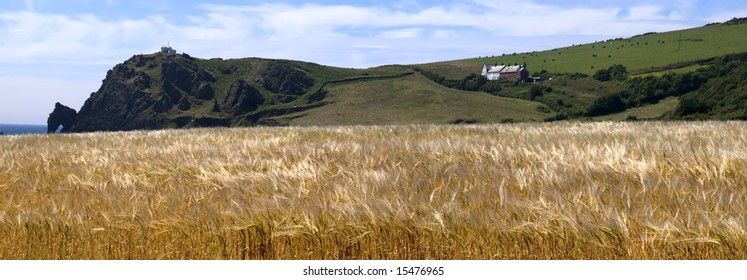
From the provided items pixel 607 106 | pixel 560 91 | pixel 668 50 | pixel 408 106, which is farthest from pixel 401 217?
pixel 668 50

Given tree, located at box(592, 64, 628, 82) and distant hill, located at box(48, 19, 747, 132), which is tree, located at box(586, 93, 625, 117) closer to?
distant hill, located at box(48, 19, 747, 132)

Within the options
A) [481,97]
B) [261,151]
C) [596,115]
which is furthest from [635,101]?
[261,151]

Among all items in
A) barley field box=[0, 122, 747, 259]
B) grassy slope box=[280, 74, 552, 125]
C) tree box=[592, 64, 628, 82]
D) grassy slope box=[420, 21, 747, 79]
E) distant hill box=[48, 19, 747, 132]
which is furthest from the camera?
tree box=[592, 64, 628, 82]

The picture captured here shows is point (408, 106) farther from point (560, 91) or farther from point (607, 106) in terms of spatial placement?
point (607, 106)

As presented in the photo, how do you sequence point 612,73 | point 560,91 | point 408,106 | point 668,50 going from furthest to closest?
1. point 668,50
2. point 612,73
3. point 560,91
4. point 408,106

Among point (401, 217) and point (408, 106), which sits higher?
point (401, 217)

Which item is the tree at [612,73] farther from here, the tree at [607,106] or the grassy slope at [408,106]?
the tree at [607,106]

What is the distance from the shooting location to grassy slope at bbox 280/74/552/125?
139000 mm

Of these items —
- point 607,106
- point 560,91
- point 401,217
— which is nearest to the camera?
point 401,217

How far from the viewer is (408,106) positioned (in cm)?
15462

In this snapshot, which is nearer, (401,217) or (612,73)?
(401,217)

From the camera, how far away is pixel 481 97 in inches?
6309

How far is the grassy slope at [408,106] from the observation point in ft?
456

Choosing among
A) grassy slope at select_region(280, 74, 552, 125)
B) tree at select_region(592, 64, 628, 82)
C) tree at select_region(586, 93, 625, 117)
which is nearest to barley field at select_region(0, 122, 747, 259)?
grassy slope at select_region(280, 74, 552, 125)
